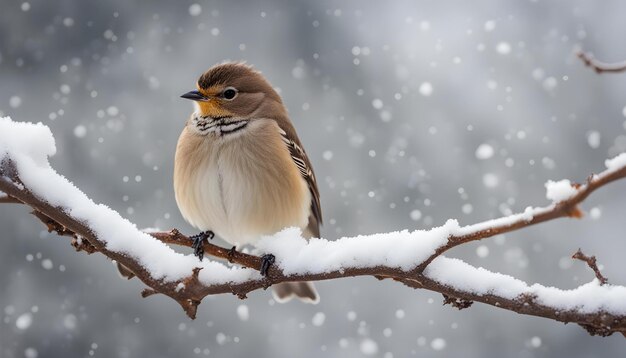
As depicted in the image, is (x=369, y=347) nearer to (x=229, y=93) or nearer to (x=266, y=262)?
(x=229, y=93)

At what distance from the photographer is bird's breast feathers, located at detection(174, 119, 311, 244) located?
12.3 ft

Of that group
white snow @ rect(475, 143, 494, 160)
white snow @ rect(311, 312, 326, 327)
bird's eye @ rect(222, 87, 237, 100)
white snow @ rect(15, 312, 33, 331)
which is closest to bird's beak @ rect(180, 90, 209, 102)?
bird's eye @ rect(222, 87, 237, 100)

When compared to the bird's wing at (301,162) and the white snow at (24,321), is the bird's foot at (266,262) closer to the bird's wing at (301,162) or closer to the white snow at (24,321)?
the bird's wing at (301,162)

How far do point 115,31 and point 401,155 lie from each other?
4858 millimetres

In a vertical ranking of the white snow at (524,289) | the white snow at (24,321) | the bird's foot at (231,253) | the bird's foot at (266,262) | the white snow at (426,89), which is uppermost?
the white snow at (524,289)

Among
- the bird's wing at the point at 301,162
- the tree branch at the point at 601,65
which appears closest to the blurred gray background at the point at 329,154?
the bird's wing at the point at 301,162

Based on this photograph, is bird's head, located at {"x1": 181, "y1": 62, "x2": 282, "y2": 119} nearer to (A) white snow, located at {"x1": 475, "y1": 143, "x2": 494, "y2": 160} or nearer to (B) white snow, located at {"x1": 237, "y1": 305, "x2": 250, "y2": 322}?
(B) white snow, located at {"x1": 237, "y1": 305, "x2": 250, "y2": 322}

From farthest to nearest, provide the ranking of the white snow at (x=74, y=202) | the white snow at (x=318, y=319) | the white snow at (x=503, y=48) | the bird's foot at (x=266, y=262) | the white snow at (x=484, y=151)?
the white snow at (x=503, y=48) → the white snow at (x=484, y=151) → the white snow at (x=318, y=319) → the bird's foot at (x=266, y=262) → the white snow at (x=74, y=202)

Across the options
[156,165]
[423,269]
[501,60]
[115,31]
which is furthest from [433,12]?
[423,269]

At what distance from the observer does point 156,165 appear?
1066 centimetres

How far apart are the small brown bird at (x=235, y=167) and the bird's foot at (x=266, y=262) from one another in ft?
4.86

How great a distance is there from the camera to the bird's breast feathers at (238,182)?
3.76 m

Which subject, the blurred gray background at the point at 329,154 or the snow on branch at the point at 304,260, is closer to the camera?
the snow on branch at the point at 304,260

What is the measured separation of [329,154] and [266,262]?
31.8 feet
